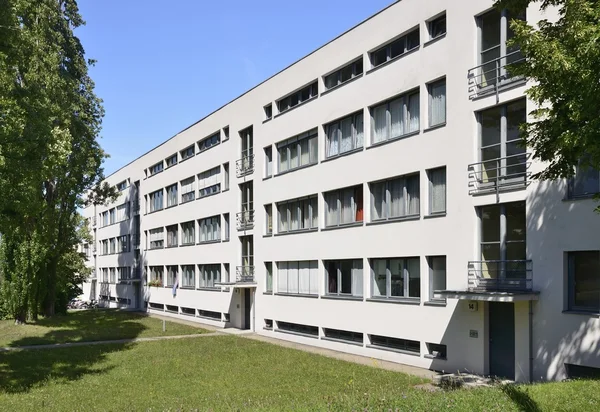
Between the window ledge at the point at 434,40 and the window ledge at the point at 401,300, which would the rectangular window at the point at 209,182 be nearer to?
the window ledge at the point at 401,300

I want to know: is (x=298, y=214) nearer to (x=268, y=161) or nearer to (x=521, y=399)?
(x=268, y=161)

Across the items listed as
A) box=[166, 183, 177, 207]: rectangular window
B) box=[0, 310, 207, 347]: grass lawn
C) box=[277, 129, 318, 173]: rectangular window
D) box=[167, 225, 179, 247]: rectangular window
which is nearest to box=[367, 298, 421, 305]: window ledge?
box=[277, 129, 318, 173]: rectangular window

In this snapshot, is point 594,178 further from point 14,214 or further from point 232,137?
point 232,137

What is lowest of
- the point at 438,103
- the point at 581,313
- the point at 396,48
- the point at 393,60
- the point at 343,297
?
the point at 343,297

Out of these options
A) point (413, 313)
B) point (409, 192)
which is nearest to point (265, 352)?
point (413, 313)

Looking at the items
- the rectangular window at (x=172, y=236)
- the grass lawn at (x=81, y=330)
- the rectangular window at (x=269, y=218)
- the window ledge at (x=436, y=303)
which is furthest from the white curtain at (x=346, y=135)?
the rectangular window at (x=172, y=236)

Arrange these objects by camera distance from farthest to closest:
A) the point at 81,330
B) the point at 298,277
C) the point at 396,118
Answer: the point at 81,330
the point at 298,277
the point at 396,118

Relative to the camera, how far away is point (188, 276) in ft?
142

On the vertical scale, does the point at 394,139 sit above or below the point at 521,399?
above

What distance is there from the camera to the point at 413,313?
2073 centimetres

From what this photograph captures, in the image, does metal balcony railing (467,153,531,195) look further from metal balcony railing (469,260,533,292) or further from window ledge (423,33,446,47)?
window ledge (423,33,446,47)

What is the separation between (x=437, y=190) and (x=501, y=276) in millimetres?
4032

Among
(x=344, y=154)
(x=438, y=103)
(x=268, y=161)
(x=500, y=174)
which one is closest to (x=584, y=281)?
(x=500, y=174)

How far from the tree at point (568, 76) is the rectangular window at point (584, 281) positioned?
195 inches
